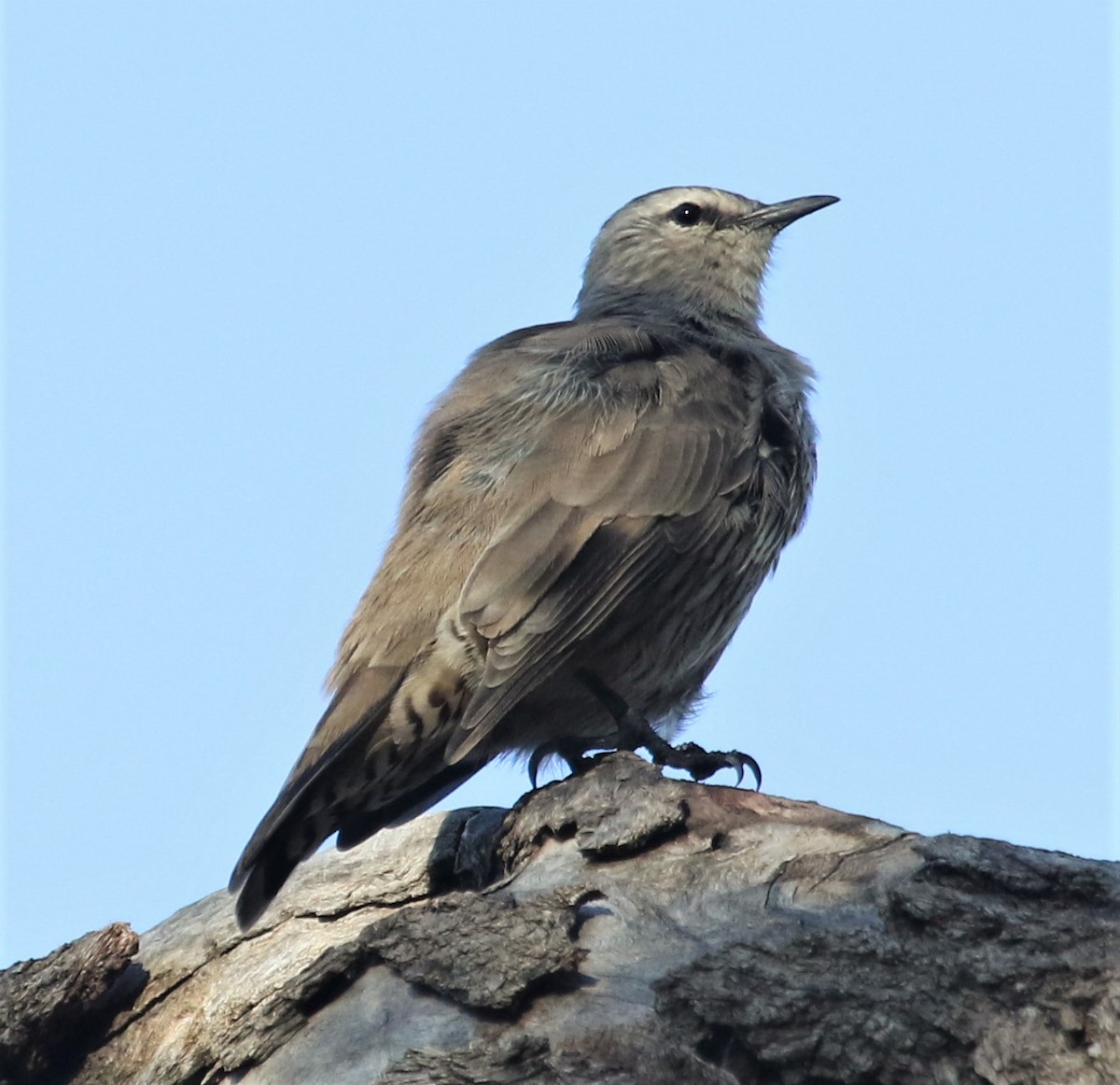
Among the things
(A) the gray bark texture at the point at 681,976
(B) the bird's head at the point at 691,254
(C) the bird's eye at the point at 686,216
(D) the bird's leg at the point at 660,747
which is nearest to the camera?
(A) the gray bark texture at the point at 681,976

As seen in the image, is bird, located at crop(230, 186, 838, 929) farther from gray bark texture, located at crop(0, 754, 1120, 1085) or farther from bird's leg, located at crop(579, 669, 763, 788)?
gray bark texture, located at crop(0, 754, 1120, 1085)

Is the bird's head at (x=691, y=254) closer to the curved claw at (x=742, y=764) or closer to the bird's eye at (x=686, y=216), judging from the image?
the bird's eye at (x=686, y=216)

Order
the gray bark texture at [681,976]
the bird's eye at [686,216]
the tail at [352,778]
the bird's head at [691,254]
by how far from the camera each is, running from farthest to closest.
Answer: the bird's eye at [686,216] < the bird's head at [691,254] < the tail at [352,778] < the gray bark texture at [681,976]

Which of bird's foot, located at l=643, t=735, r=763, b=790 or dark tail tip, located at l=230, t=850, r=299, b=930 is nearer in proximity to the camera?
dark tail tip, located at l=230, t=850, r=299, b=930

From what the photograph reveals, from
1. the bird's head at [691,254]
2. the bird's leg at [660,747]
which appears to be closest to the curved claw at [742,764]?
the bird's leg at [660,747]

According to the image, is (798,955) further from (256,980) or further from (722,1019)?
(256,980)

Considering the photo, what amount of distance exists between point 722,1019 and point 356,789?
2.14 m

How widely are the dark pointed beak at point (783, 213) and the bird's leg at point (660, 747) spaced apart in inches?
123

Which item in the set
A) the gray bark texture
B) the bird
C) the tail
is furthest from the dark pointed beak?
the gray bark texture

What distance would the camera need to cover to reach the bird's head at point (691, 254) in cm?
811

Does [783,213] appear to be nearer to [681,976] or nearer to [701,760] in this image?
[701,760]

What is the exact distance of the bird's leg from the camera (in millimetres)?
6098

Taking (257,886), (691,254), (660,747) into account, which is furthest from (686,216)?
(257,886)

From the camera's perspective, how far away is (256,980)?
4.54 m
